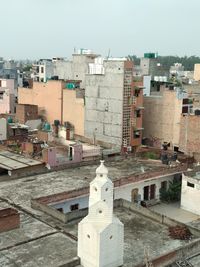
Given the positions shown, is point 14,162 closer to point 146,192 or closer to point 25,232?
point 146,192

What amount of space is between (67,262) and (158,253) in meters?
4.98

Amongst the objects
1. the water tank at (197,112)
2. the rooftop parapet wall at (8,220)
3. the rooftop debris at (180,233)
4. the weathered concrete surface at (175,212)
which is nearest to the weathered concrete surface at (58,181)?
the rooftop parapet wall at (8,220)

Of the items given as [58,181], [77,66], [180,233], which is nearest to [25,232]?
[180,233]

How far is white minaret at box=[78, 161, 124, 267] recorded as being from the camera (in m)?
19.6

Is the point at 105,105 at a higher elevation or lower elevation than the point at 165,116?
higher

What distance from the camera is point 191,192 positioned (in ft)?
116

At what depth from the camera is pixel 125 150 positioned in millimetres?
47281

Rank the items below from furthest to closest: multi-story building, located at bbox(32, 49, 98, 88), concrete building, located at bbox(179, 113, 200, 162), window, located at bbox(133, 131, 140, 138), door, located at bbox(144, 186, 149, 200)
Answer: multi-story building, located at bbox(32, 49, 98, 88) → window, located at bbox(133, 131, 140, 138) → concrete building, located at bbox(179, 113, 200, 162) → door, located at bbox(144, 186, 149, 200)

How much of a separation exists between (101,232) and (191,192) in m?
17.4

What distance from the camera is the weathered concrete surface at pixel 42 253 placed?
21.2 meters

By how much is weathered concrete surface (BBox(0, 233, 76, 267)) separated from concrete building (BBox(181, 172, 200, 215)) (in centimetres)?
1440

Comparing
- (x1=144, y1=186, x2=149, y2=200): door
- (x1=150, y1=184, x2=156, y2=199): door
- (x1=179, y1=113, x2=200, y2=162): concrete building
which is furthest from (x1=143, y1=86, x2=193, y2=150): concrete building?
(x1=144, y1=186, x2=149, y2=200): door

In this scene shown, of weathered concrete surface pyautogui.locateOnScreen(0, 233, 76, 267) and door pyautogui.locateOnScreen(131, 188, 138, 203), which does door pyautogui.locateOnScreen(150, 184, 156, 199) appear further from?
weathered concrete surface pyautogui.locateOnScreen(0, 233, 76, 267)

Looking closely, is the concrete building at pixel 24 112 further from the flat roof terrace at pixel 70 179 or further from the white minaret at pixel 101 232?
the white minaret at pixel 101 232
